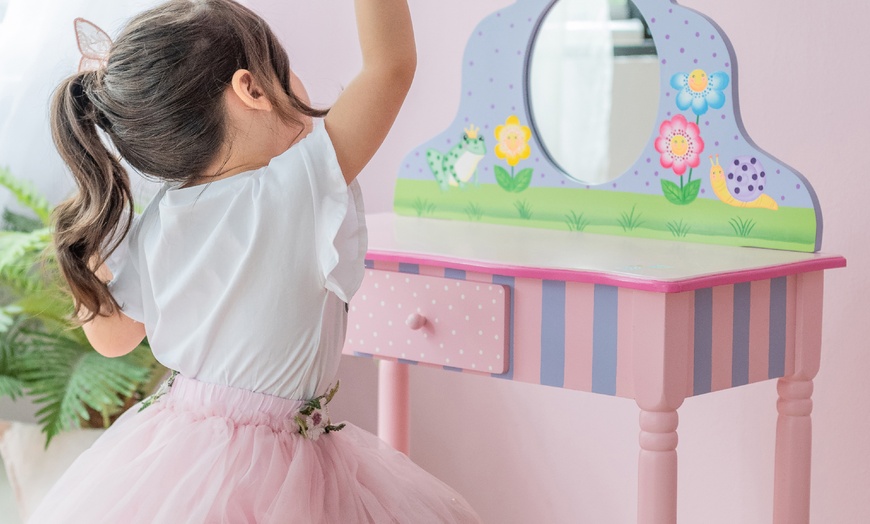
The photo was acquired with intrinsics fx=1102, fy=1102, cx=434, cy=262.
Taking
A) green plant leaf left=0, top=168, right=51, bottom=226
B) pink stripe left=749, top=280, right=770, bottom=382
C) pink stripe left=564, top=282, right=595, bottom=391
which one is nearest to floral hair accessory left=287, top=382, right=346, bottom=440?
pink stripe left=564, top=282, right=595, bottom=391

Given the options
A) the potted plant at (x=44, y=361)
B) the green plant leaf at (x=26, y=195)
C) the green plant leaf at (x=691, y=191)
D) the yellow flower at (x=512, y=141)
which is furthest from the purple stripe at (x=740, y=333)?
the green plant leaf at (x=26, y=195)

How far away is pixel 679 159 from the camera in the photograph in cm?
152

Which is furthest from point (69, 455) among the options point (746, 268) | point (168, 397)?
point (746, 268)

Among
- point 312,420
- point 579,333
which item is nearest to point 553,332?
point 579,333

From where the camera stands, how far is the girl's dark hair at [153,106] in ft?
3.41

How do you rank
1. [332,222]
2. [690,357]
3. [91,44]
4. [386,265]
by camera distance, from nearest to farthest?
[332,222]
[91,44]
[690,357]
[386,265]

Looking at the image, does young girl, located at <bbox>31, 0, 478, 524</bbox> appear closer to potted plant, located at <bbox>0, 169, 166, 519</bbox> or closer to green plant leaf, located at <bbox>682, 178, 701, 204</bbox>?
green plant leaf, located at <bbox>682, 178, 701, 204</bbox>

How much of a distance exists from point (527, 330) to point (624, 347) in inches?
5.3

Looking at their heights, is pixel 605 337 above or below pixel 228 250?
below

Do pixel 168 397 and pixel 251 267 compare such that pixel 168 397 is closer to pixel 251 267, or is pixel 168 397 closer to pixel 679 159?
pixel 251 267

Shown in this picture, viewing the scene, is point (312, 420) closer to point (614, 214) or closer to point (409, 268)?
point (409, 268)

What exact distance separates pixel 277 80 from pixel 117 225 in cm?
22

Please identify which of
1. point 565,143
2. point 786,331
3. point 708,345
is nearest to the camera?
point 708,345

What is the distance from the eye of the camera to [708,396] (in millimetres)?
1828
